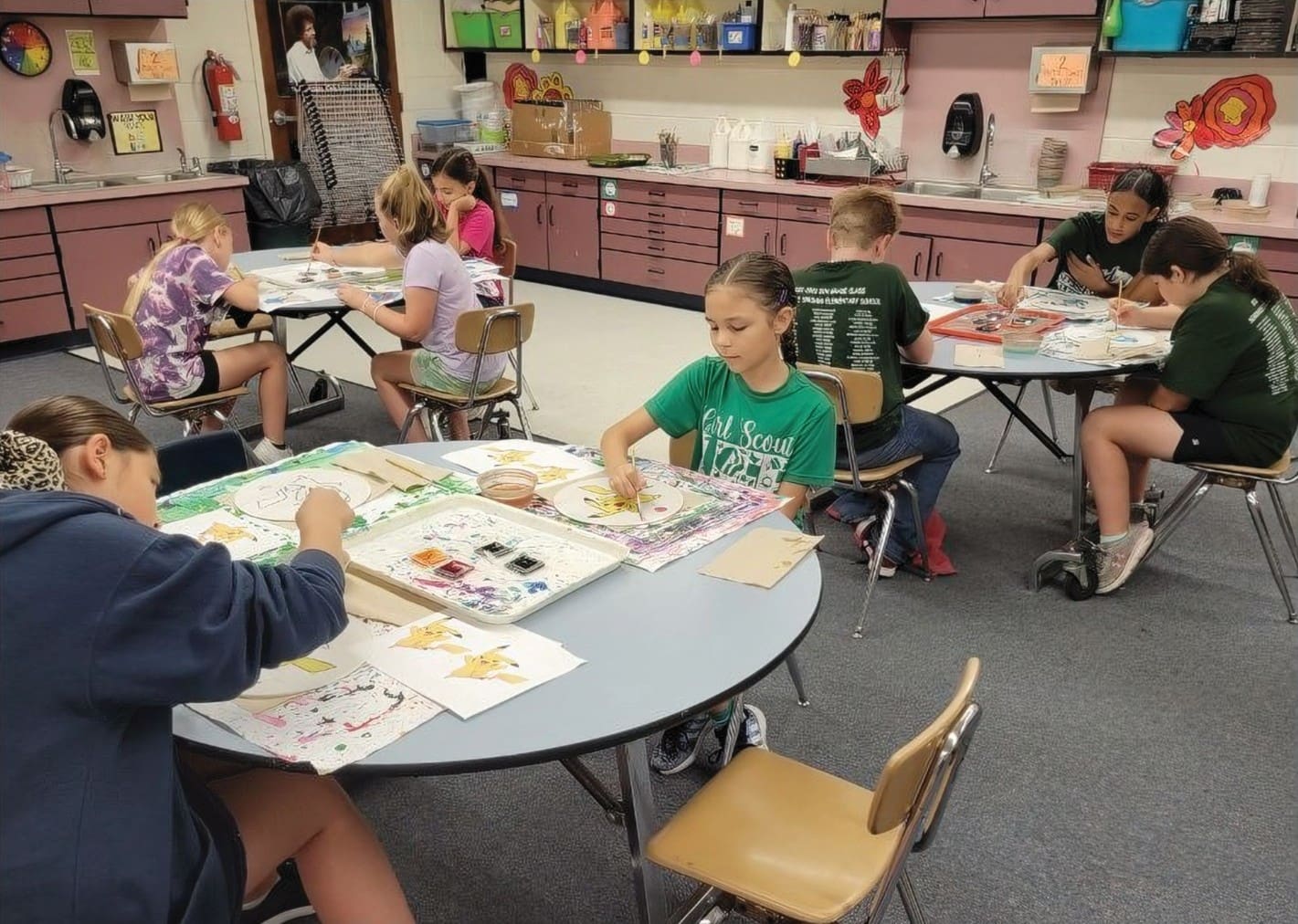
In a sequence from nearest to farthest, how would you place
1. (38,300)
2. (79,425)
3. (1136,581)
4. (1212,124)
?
(79,425)
(1136,581)
(1212,124)
(38,300)

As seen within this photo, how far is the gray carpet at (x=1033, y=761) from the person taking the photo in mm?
1861

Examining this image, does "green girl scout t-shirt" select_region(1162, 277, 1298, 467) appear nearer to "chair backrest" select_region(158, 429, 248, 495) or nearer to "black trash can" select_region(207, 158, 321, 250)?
"chair backrest" select_region(158, 429, 248, 495)

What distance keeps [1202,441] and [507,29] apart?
5.90 meters

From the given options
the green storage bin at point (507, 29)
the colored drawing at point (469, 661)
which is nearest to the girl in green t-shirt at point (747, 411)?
the colored drawing at point (469, 661)

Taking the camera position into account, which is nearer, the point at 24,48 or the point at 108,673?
the point at 108,673

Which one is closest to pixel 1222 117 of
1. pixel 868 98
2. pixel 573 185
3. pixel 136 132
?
pixel 868 98

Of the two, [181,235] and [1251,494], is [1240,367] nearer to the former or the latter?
[1251,494]

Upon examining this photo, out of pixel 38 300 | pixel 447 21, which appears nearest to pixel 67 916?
pixel 38 300

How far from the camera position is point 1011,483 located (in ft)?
12.2

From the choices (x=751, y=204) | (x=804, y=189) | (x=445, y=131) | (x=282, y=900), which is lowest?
(x=282, y=900)

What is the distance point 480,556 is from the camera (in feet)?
5.01

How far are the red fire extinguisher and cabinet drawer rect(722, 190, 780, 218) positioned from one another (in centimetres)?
320

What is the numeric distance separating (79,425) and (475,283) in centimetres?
268

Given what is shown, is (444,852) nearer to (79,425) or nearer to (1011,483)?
(79,425)
